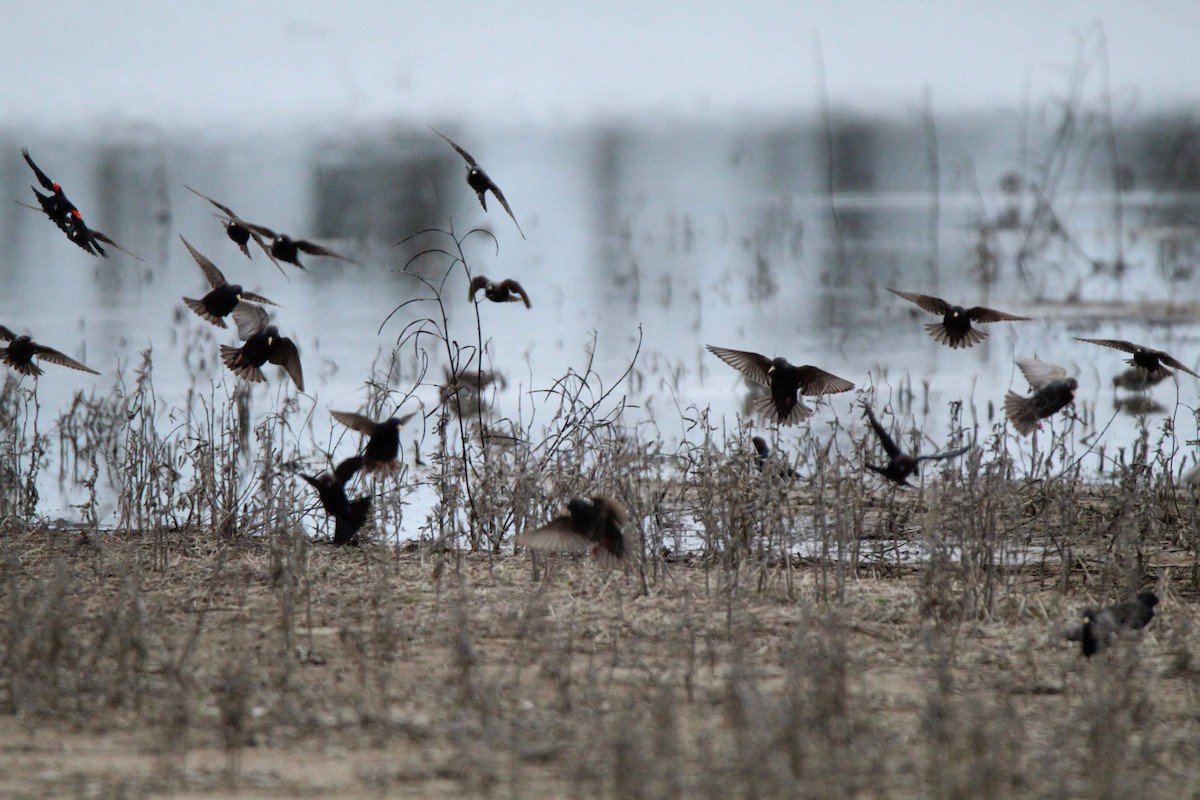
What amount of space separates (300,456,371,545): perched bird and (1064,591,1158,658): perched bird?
251 centimetres

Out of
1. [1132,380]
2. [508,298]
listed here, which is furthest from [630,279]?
[508,298]

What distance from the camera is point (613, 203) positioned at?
28797 millimetres

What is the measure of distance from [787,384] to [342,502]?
1784 mm

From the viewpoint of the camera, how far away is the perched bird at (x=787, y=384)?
18.5 feet

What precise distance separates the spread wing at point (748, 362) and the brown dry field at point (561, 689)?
83cm

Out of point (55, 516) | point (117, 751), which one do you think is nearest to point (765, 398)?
point (117, 751)

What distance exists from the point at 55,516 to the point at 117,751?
12.5 feet

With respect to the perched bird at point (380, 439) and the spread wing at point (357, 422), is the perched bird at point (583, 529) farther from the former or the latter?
the spread wing at point (357, 422)

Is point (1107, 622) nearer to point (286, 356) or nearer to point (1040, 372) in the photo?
point (1040, 372)

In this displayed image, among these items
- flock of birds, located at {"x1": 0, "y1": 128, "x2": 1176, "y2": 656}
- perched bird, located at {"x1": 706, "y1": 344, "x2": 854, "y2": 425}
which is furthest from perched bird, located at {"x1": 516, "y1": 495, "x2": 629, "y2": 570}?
perched bird, located at {"x1": 706, "y1": 344, "x2": 854, "y2": 425}

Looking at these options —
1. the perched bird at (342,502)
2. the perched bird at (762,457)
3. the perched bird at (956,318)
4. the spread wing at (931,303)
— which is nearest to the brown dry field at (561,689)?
the perched bird at (342,502)

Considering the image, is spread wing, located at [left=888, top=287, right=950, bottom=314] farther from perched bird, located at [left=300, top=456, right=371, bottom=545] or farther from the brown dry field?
perched bird, located at [left=300, top=456, right=371, bottom=545]

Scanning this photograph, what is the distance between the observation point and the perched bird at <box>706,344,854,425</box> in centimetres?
565

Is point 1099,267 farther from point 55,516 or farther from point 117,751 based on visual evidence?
point 117,751
